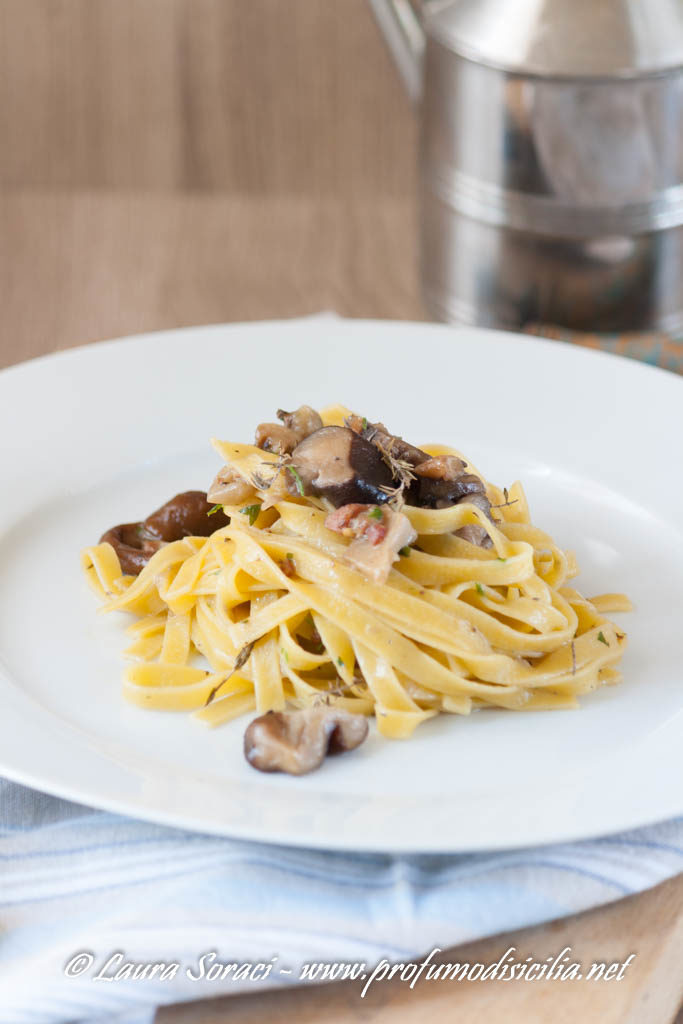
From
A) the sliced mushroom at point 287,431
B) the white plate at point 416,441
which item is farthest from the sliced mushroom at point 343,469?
the white plate at point 416,441

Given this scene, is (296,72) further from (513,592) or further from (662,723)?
(662,723)

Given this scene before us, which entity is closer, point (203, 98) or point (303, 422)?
point (303, 422)

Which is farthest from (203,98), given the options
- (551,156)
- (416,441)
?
(416,441)

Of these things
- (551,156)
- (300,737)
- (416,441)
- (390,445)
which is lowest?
(416,441)

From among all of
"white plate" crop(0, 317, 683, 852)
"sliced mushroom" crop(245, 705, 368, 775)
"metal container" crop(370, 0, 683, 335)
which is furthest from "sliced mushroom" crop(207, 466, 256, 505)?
"metal container" crop(370, 0, 683, 335)

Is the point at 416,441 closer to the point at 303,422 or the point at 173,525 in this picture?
the point at 303,422


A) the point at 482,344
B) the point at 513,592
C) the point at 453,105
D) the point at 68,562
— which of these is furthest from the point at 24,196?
the point at 513,592

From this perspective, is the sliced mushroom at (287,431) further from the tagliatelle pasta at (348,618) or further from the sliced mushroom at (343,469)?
the sliced mushroom at (343,469)
